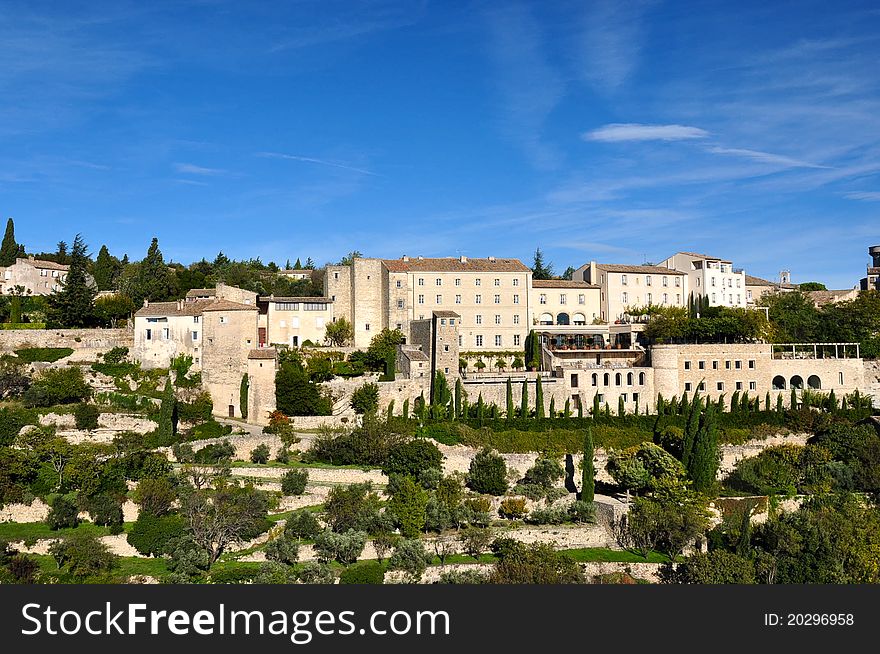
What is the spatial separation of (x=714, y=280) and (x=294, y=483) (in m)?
37.0

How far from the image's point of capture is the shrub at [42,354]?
144 ft

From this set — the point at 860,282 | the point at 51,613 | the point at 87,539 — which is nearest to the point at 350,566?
the point at 87,539

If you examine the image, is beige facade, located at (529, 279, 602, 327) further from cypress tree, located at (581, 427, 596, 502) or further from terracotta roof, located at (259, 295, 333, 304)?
cypress tree, located at (581, 427, 596, 502)

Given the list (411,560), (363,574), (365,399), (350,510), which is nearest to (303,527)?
(350,510)

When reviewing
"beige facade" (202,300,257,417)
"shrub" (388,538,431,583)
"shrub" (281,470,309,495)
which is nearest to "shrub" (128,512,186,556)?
"shrub" (281,470,309,495)

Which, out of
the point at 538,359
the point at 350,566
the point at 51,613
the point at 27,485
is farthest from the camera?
the point at 538,359

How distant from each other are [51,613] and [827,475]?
33061mm

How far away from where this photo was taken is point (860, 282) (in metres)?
76.2

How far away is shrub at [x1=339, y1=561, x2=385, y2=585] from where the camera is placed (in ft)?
88.6

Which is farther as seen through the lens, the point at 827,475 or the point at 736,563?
the point at 827,475

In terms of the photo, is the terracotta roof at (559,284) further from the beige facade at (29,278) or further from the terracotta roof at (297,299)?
the beige facade at (29,278)

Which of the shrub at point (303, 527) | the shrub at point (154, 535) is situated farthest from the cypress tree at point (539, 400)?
the shrub at point (154, 535)

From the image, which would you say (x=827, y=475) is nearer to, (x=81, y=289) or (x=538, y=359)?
(x=538, y=359)

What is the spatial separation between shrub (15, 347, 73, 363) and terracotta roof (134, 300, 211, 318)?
4.24m
